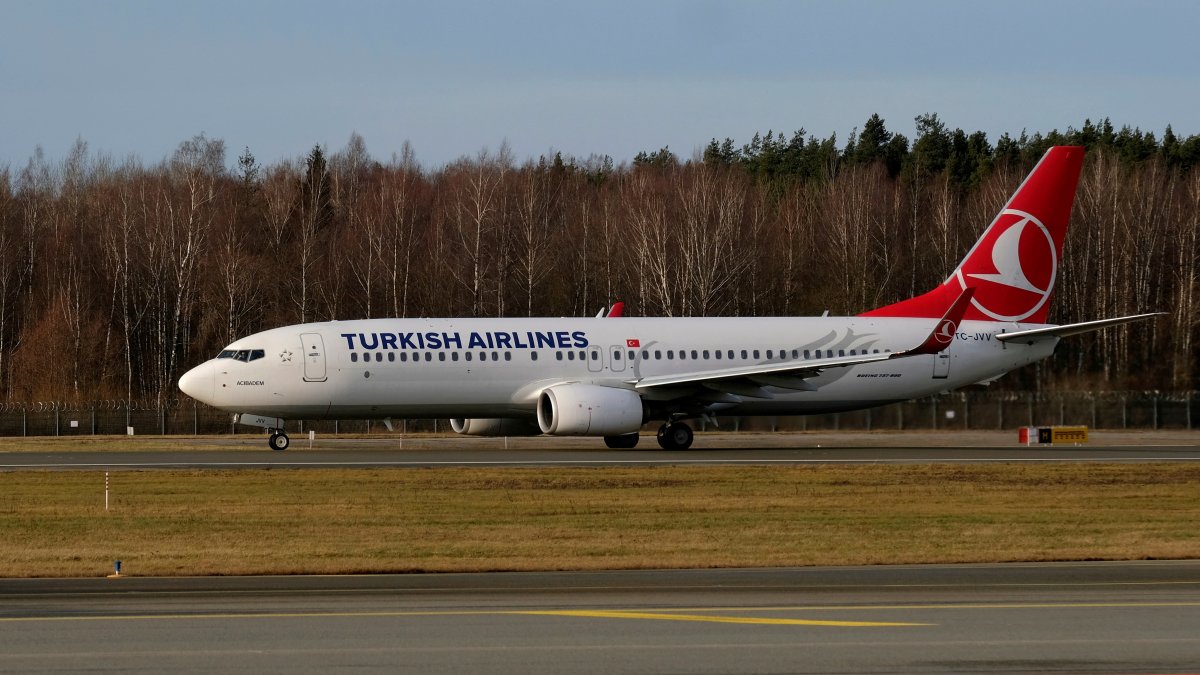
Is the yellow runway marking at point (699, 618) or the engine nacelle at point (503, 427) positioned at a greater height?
the engine nacelle at point (503, 427)

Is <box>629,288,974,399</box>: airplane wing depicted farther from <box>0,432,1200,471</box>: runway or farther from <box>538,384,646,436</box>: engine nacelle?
<box>0,432,1200,471</box>: runway

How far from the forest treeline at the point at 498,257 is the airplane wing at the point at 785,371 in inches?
1032

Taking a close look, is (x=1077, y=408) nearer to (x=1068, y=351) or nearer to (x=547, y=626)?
(x=1068, y=351)

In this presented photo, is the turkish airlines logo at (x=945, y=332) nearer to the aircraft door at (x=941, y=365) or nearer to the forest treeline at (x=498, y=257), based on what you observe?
the aircraft door at (x=941, y=365)

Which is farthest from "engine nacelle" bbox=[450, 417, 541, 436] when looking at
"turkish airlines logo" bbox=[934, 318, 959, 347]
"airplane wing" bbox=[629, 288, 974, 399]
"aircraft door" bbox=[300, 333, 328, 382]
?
"turkish airlines logo" bbox=[934, 318, 959, 347]

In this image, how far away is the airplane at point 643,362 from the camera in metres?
40.1

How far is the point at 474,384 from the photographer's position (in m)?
40.4

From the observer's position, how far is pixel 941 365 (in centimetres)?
4353

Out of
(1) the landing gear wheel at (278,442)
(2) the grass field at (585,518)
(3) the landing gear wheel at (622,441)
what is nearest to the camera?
(2) the grass field at (585,518)

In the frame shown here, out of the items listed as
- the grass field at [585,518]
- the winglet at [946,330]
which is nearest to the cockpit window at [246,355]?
the grass field at [585,518]

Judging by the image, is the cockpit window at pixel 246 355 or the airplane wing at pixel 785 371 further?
the cockpit window at pixel 246 355

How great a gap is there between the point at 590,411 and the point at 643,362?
3.01 metres

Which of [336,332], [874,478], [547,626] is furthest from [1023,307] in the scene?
[547,626]

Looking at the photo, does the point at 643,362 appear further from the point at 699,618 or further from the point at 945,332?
the point at 699,618
